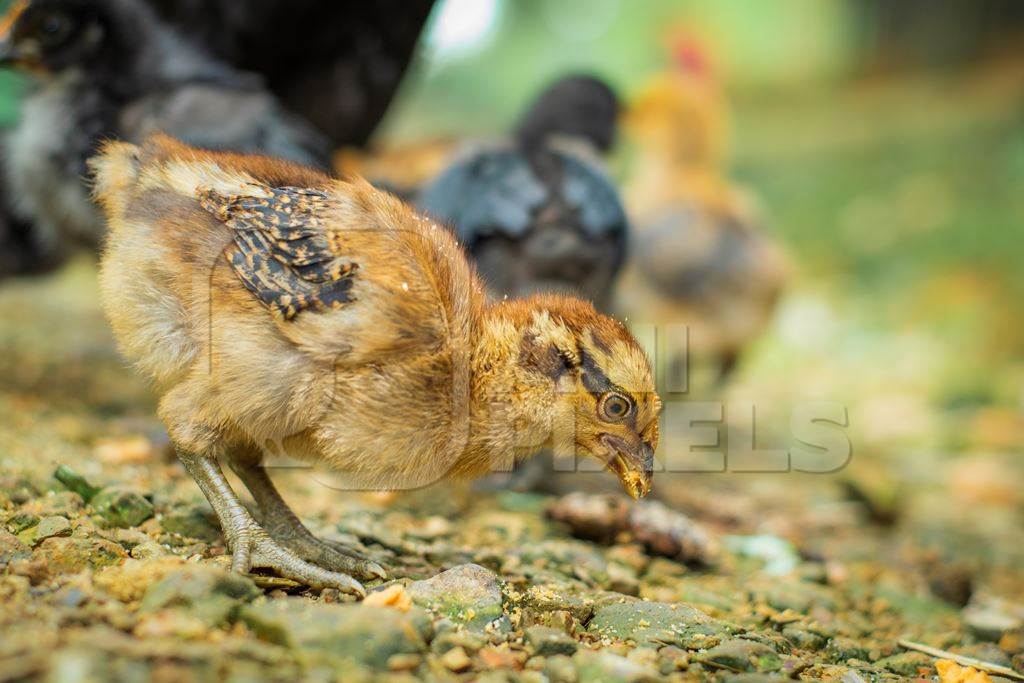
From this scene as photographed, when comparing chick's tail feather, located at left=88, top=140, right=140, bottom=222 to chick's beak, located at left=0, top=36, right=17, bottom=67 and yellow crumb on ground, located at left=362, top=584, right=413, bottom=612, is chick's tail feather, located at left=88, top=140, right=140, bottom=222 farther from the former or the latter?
chick's beak, located at left=0, top=36, right=17, bottom=67

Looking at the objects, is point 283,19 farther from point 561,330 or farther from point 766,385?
point 766,385

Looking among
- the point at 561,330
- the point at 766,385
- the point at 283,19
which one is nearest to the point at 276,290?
the point at 561,330

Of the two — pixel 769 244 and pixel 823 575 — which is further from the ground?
pixel 769 244

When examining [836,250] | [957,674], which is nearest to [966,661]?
[957,674]

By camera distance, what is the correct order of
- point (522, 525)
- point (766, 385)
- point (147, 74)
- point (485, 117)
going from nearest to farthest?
1. point (522, 525)
2. point (147, 74)
3. point (766, 385)
4. point (485, 117)

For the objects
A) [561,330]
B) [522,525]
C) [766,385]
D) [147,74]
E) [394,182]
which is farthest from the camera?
A: [766,385]

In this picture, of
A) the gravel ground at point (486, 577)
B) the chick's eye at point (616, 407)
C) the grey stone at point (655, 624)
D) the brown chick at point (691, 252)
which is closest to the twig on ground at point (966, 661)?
the gravel ground at point (486, 577)

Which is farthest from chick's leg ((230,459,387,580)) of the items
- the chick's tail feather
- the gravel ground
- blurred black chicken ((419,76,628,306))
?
blurred black chicken ((419,76,628,306))

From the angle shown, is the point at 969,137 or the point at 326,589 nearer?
the point at 326,589
